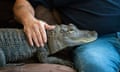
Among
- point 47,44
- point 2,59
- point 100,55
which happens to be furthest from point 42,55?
point 100,55

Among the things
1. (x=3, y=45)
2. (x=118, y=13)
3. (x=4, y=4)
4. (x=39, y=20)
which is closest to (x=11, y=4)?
(x=4, y=4)

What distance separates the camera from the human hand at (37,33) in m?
1.76

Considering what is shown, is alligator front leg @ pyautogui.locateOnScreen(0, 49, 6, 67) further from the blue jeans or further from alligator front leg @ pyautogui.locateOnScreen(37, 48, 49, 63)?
the blue jeans

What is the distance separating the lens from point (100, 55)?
5.64 ft

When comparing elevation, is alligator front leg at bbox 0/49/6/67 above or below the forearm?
below

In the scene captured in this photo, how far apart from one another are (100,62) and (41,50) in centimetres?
36

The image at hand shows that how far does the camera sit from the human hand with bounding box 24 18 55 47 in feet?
5.78

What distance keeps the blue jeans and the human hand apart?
22cm

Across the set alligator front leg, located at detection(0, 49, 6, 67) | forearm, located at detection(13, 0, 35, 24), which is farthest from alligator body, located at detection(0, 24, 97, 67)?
forearm, located at detection(13, 0, 35, 24)

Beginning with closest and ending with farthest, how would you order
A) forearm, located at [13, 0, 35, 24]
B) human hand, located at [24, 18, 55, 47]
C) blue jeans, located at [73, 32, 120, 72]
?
1. blue jeans, located at [73, 32, 120, 72]
2. human hand, located at [24, 18, 55, 47]
3. forearm, located at [13, 0, 35, 24]

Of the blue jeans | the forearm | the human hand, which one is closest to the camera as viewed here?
the blue jeans

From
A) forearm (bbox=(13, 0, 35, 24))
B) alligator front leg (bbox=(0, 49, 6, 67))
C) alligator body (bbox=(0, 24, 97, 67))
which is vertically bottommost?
alligator front leg (bbox=(0, 49, 6, 67))

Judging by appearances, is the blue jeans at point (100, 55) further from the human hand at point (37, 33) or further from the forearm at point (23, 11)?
the forearm at point (23, 11)

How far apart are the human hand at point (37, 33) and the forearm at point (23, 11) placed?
8 centimetres
